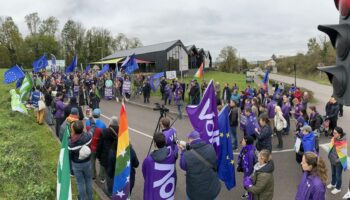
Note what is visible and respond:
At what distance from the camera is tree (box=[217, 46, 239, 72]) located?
7200cm

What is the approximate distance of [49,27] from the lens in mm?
76375

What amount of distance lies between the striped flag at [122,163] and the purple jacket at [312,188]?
292 cm

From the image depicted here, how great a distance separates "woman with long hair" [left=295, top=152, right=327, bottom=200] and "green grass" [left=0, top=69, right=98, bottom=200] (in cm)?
454

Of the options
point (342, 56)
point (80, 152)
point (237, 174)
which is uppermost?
point (342, 56)

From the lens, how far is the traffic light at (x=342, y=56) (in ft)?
6.95

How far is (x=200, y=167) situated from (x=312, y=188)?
170 cm

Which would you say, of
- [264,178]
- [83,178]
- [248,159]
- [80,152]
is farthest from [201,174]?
[83,178]

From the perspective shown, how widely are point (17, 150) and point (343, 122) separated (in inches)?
568

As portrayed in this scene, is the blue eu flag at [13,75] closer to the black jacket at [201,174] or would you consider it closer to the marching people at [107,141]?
the marching people at [107,141]

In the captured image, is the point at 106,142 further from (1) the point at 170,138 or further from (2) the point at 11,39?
(2) the point at 11,39

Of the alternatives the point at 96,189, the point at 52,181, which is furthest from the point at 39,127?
the point at 96,189

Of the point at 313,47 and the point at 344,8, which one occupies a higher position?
the point at 313,47

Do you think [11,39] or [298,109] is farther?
[11,39]

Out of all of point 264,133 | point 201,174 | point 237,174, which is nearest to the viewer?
point 201,174
